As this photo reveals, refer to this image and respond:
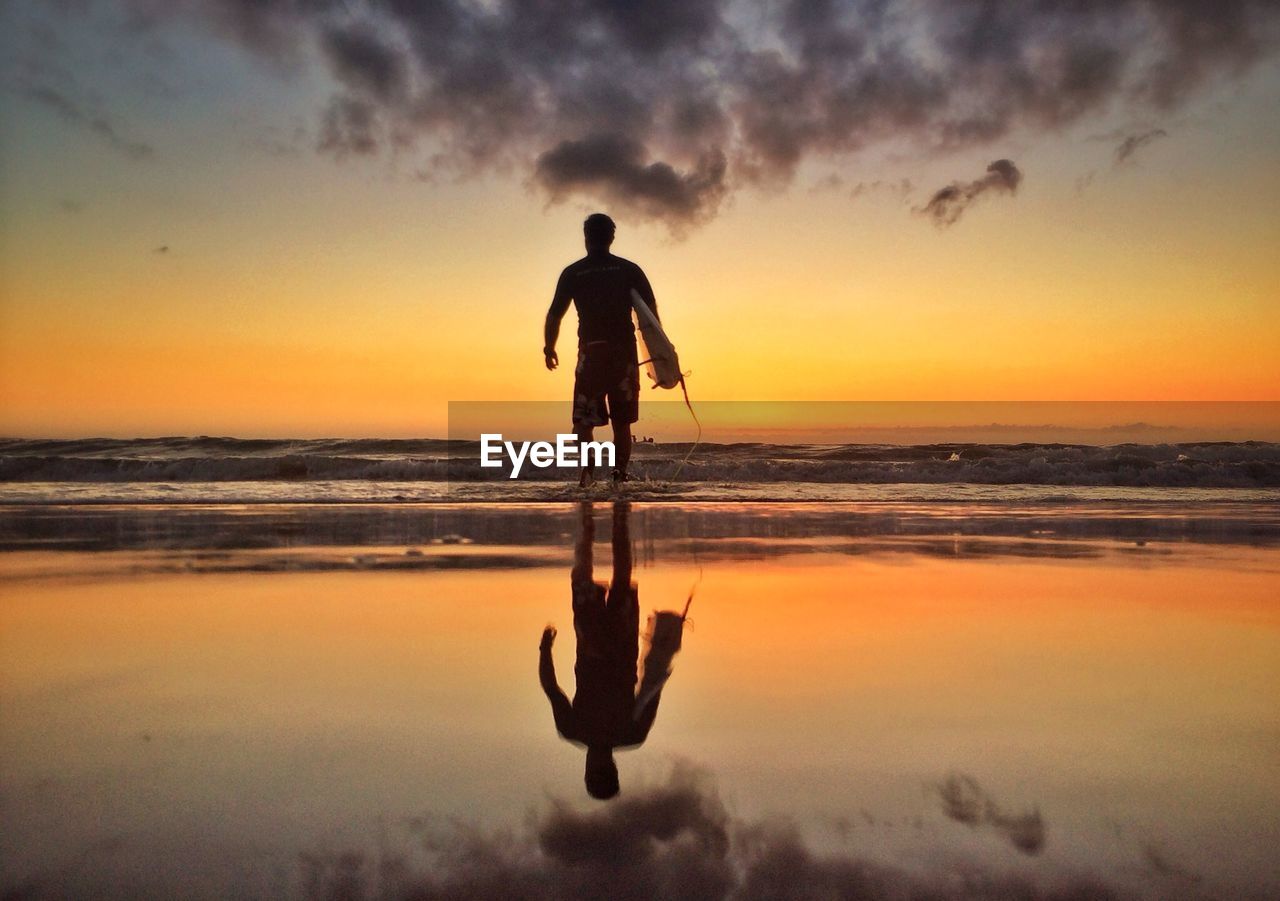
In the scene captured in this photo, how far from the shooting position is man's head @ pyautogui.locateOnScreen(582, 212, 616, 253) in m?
7.61

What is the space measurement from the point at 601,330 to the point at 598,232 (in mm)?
885

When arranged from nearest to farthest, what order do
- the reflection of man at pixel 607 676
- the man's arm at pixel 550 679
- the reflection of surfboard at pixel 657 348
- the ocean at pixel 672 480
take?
the reflection of man at pixel 607 676 → the man's arm at pixel 550 679 → the reflection of surfboard at pixel 657 348 → the ocean at pixel 672 480

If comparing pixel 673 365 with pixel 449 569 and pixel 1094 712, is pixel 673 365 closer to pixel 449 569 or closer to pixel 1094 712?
pixel 449 569

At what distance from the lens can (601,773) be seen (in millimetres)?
1181

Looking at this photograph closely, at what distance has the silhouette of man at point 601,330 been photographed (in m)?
7.68

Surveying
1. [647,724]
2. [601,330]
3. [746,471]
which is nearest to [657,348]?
[601,330]

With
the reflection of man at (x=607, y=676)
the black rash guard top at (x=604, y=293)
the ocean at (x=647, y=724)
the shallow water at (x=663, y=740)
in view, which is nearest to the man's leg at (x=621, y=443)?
the black rash guard top at (x=604, y=293)

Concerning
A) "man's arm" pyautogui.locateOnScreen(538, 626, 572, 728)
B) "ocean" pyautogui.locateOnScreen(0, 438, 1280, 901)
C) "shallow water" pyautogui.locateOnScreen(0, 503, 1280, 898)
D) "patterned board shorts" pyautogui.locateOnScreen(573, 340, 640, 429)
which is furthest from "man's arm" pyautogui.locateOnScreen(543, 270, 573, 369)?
"man's arm" pyautogui.locateOnScreen(538, 626, 572, 728)

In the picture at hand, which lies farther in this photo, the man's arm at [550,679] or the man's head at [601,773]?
the man's arm at [550,679]

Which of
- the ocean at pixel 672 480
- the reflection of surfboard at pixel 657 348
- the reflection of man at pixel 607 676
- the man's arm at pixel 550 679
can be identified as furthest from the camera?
the ocean at pixel 672 480

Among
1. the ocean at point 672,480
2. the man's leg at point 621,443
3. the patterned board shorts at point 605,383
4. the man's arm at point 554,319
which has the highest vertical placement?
the man's arm at point 554,319

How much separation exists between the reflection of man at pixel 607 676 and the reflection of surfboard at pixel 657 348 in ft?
15.8

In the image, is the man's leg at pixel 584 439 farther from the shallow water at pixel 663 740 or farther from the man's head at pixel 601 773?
the man's head at pixel 601 773

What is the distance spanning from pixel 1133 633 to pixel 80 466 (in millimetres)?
17767
